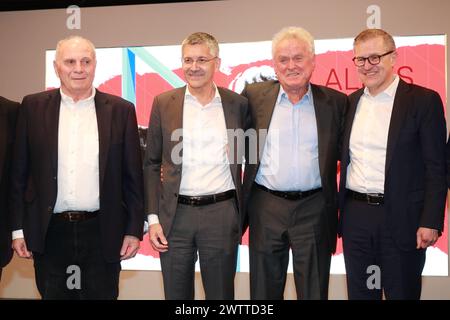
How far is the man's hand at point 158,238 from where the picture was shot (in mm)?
3156

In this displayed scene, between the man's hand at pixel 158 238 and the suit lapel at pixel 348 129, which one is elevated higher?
the suit lapel at pixel 348 129

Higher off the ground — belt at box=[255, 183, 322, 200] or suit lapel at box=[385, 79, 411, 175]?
suit lapel at box=[385, 79, 411, 175]

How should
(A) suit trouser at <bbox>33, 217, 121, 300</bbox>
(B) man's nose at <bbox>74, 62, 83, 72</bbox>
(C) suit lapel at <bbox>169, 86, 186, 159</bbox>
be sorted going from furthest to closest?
(C) suit lapel at <bbox>169, 86, 186, 159</bbox>, (B) man's nose at <bbox>74, 62, 83, 72</bbox>, (A) suit trouser at <bbox>33, 217, 121, 300</bbox>

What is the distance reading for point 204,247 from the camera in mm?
3156

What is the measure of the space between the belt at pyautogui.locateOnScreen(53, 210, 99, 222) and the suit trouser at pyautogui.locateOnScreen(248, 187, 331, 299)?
96 centimetres

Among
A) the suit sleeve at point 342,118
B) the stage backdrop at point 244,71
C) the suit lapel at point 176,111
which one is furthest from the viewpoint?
the stage backdrop at point 244,71

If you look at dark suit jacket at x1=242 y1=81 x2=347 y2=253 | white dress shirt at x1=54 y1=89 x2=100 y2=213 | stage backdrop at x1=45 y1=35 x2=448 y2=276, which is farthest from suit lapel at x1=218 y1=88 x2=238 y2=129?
stage backdrop at x1=45 y1=35 x2=448 y2=276

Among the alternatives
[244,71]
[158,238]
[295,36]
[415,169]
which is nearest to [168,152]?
[158,238]

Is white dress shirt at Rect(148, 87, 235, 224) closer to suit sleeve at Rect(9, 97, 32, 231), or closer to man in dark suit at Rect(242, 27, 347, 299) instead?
man in dark suit at Rect(242, 27, 347, 299)

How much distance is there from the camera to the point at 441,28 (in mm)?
5000

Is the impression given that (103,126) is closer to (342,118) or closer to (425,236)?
(342,118)

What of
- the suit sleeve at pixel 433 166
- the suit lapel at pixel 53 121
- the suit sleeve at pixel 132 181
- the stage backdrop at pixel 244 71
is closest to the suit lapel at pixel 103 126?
the suit sleeve at pixel 132 181

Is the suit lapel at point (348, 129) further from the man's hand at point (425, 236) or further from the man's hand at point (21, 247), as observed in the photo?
the man's hand at point (21, 247)

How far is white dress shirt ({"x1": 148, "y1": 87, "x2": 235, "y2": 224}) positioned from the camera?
3174 millimetres
